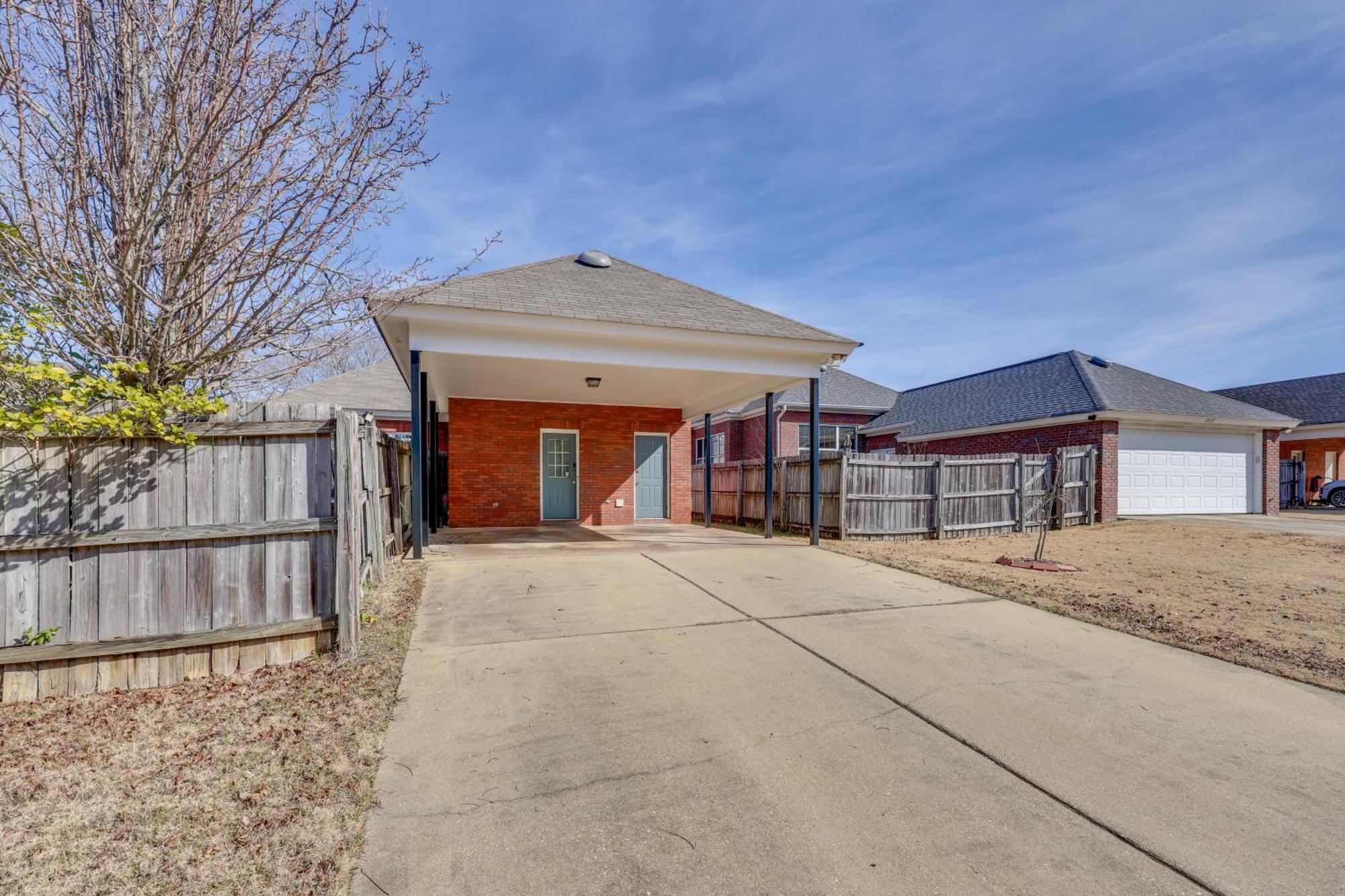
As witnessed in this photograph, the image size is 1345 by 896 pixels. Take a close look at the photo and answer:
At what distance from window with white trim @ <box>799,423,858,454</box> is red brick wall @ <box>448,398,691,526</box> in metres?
8.13

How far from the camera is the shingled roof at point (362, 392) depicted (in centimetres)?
1692

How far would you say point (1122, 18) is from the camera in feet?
24.9

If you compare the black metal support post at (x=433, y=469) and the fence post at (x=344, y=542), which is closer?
the fence post at (x=344, y=542)

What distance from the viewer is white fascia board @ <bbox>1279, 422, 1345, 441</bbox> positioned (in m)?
19.4

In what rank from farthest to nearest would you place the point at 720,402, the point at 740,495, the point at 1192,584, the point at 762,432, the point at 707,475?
the point at 762,432
the point at 740,495
the point at 707,475
the point at 720,402
the point at 1192,584

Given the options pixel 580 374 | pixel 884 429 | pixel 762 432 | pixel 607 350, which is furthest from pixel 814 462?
pixel 884 429

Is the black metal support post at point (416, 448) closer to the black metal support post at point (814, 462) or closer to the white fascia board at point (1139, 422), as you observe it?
the black metal support post at point (814, 462)

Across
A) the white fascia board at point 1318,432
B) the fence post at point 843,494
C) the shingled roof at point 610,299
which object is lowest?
the fence post at point 843,494

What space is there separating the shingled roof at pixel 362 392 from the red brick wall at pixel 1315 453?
101 ft

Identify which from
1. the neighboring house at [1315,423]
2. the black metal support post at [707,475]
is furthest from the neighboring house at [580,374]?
the neighboring house at [1315,423]

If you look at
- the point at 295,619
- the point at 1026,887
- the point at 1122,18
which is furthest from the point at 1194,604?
the point at 295,619

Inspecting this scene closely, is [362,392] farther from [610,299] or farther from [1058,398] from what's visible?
[1058,398]

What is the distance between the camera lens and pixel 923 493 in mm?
11953

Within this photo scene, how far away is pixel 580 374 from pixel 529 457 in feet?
12.7
